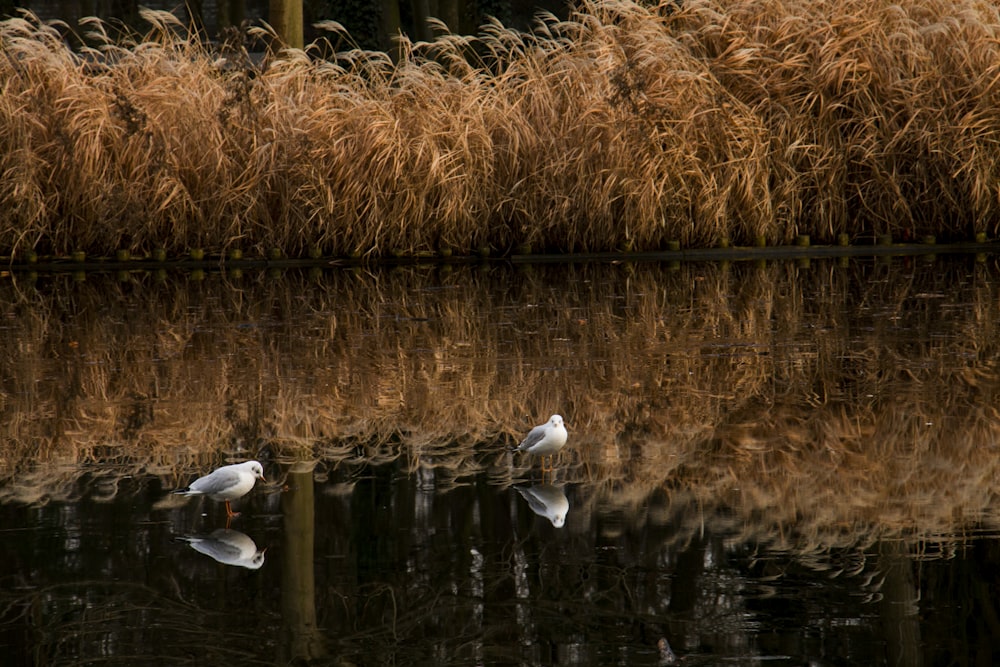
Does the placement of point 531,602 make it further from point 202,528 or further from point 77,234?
point 77,234

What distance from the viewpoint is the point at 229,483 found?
18.0ft

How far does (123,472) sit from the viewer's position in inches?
249

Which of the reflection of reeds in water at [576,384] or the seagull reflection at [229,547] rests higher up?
the reflection of reeds in water at [576,384]

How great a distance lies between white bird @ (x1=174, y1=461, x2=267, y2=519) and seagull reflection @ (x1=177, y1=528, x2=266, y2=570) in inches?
5.9

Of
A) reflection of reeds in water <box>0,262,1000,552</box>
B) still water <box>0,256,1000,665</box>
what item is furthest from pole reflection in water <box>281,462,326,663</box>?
reflection of reeds in water <box>0,262,1000,552</box>

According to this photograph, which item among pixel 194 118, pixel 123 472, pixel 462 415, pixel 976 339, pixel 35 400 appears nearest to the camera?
pixel 123 472

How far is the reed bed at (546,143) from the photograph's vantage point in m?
14.1

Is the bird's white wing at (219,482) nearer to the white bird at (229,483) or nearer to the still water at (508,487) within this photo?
the white bird at (229,483)

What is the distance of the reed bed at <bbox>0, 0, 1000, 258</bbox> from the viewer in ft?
46.2

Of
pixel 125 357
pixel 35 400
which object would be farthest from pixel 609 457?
pixel 125 357

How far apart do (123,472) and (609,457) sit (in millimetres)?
2138

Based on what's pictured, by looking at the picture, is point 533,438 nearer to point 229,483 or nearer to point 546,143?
point 229,483

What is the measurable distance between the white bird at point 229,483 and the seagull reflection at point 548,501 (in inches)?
42.4

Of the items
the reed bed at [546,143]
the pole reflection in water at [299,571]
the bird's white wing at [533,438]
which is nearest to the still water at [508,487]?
the pole reflection in water at [299,571]
